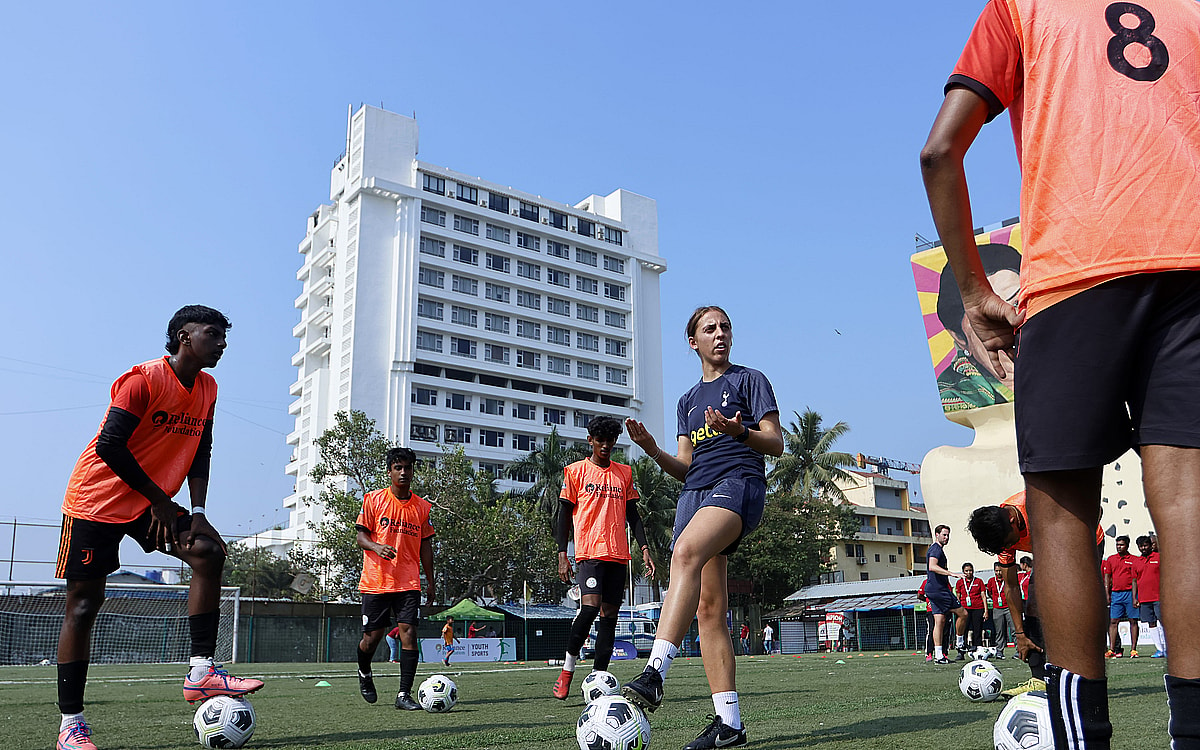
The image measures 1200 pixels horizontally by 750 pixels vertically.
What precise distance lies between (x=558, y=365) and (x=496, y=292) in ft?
28.7

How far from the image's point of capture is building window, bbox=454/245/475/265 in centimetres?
8125

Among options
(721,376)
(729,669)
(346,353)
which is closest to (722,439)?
(721,376)

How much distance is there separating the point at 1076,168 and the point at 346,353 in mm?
77561

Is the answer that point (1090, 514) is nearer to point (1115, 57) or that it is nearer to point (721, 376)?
point (1115, 57)

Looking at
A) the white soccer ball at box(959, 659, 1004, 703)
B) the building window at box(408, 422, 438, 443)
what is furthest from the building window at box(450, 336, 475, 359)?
the white soccer ball at box(959, 659, 1004, 703)

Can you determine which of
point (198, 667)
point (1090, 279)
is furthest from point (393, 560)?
point (1090, 279)

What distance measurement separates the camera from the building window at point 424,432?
75750mm

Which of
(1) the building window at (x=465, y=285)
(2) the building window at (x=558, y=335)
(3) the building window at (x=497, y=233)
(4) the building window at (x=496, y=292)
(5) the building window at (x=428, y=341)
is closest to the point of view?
(5) the building window at (x=428, y=341)

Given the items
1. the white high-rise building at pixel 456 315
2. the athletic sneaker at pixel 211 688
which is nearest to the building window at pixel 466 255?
the white high-rise building at pixel 456 315

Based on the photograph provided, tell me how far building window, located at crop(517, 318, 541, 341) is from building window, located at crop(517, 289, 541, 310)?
141 centimetres

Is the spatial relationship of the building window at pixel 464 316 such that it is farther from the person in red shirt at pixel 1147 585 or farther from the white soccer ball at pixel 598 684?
the white soccer ball at pixel 598 684

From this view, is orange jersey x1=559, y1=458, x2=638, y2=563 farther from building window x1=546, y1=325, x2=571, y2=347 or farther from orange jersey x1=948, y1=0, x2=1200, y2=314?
building window x1=546, y1=325, x2=571, y2=347

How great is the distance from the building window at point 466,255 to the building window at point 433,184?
5150mm

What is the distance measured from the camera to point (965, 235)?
7.71ft
